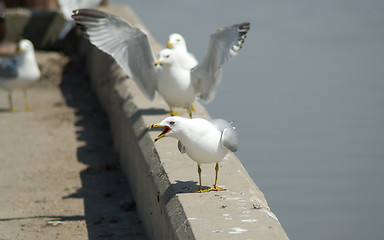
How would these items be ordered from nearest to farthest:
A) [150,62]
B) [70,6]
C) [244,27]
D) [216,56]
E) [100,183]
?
[244,27]
[216,56]
[150,62]
[100,183]
[70,6]

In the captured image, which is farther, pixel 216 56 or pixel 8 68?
pixel 8 68

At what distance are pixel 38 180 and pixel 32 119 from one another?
2.37 m

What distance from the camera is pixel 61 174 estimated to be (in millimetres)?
6320

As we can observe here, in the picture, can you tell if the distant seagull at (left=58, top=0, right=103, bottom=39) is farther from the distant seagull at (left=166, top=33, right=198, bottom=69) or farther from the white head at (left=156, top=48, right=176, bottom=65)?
the white head at (left=156, top=48, right=176, bottom=65)

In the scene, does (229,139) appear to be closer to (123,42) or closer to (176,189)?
(176,189)

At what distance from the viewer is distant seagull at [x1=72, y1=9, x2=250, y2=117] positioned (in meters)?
5.45

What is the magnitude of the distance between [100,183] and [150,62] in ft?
3.90

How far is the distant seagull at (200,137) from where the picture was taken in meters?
3.79

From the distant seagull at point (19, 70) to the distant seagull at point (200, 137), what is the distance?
17.3 feet

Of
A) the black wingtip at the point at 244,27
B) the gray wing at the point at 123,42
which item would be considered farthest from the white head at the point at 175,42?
the black wingtip at the point at 244,27

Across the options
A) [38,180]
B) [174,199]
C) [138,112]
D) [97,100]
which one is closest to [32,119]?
[97,100]

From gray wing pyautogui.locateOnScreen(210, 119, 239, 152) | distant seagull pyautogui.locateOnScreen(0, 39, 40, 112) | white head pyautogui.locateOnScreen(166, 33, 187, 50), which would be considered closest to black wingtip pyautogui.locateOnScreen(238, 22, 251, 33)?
white head pyautogui.locateOnScreen(166, 33, 187, 50)

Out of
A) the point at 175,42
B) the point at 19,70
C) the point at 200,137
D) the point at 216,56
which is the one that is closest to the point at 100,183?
the point at 175,42

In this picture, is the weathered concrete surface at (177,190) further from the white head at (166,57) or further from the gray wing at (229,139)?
the white head at (166,57)
